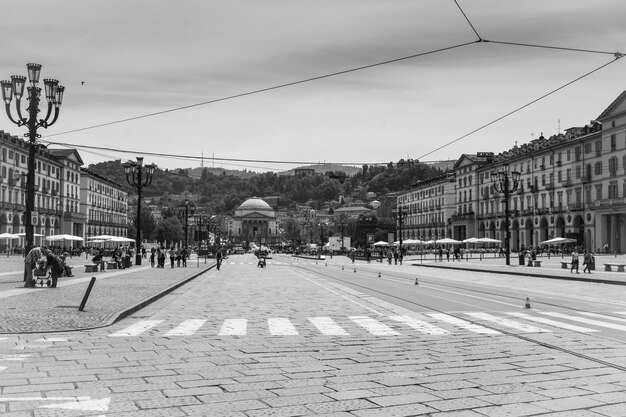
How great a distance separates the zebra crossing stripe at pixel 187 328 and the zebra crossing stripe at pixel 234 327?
56cm

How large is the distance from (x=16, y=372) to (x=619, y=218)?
85106 millimetres

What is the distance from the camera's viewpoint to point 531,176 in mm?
105500

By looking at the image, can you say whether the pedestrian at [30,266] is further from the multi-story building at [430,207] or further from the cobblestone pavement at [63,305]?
the multi-story building at [430,207]

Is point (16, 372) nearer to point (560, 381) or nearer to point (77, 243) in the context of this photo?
point (560, 381)

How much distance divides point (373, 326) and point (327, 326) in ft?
3.22

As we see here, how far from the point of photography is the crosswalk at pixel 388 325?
13250 mm

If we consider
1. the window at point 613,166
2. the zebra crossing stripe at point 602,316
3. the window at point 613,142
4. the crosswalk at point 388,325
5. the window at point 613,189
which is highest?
the window at point 613,142

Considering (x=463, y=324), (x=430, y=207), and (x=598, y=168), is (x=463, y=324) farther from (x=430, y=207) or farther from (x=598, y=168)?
(x=430, y=207)

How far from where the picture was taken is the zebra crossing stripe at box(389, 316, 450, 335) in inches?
525

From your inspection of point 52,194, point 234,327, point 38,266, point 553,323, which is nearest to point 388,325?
point 234,327

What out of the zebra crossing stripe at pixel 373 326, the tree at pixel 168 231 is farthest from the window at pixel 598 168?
the tree at pixel 168 231

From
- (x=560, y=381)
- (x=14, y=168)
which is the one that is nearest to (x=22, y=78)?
(x=560, y=381)

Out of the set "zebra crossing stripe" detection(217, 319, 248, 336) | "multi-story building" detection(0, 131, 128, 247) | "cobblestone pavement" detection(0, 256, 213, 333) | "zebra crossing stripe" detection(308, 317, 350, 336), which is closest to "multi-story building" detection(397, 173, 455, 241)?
"multi-story building" detection(0, 131, 128, 247)

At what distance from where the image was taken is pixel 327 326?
563 inches
